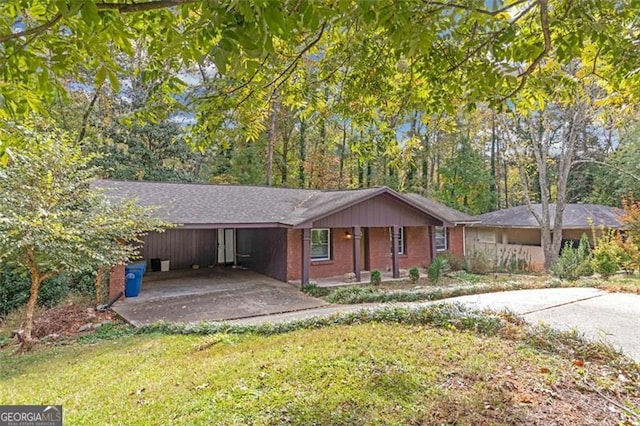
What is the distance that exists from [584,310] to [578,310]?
0.10 metres

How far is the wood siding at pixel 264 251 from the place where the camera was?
12.7 metres

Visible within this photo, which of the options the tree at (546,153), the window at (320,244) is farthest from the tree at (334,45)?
the tree at (546,153)

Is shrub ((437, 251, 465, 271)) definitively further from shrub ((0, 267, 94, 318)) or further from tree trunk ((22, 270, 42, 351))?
tree trunk ((22, 270, 42, 351))

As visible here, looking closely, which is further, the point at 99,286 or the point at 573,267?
the point at 573,267

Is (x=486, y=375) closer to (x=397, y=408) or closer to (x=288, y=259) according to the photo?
(x=397, y=408)

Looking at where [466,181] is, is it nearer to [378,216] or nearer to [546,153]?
[546,153]

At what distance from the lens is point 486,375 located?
361cm

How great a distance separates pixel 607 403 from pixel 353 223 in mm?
9663

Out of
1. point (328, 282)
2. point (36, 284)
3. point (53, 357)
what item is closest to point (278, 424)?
point (53, 357)

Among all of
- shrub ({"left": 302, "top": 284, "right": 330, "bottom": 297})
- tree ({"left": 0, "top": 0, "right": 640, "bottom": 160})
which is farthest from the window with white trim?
tree ({"left": 0, "top": 0, "right": 640, "bottom": 160})

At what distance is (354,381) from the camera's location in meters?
3.51

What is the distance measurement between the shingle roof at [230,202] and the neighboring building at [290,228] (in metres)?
0.03

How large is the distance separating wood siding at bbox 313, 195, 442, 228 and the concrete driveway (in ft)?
16.3

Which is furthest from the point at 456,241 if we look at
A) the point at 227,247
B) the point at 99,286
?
the point at 99,286
